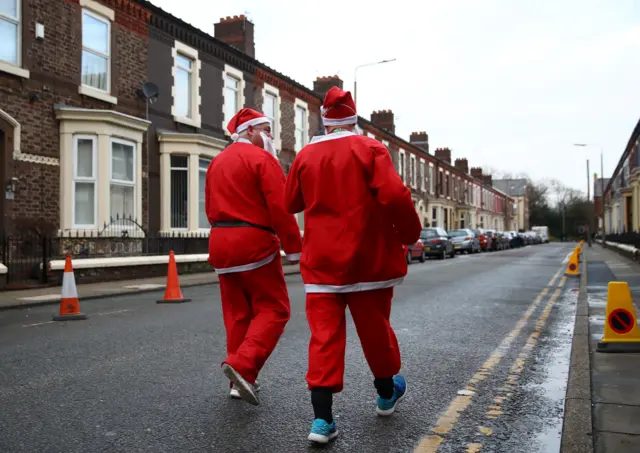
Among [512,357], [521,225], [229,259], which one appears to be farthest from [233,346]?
[521,225]

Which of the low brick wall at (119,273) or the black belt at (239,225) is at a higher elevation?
the black belt at (239,225)

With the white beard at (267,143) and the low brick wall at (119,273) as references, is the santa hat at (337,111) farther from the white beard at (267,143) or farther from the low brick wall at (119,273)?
the low brick wall at (119,273)

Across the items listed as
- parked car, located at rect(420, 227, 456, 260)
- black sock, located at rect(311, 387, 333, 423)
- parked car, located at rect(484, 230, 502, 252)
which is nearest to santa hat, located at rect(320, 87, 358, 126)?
black sock, located at rect(311, 387, 333, 423)

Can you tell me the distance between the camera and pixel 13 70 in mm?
13453

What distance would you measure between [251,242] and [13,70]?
11.8m

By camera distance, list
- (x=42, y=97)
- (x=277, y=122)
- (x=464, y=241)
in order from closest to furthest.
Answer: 1. (x=42, y=97)
2. (x=277, y=122)
3. (x=464, y=241)

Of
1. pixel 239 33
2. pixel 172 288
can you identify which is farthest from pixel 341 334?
pixel 239 33

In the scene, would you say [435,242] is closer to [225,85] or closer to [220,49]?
[225,85]

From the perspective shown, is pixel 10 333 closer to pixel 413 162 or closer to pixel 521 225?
pixel 413 162

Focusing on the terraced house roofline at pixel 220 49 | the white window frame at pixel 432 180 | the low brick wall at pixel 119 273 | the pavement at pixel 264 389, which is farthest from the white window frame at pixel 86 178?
the white window frame at pixel 432 180

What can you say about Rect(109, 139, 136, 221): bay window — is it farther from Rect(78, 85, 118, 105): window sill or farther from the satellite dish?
the satellite dish

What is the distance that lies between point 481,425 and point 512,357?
2.28m

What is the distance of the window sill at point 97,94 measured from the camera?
50.3 feet

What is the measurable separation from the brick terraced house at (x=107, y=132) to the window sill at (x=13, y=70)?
3 cm
